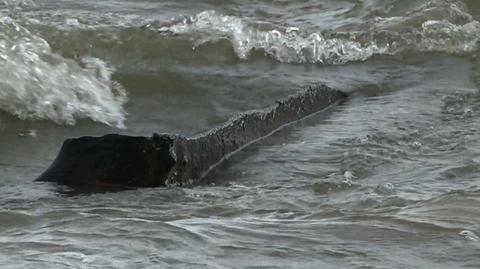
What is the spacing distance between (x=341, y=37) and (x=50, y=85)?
3.18 metres

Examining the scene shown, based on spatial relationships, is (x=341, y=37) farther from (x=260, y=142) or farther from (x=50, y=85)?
(x=260, y=142)

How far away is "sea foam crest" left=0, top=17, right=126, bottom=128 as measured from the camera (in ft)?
23.9

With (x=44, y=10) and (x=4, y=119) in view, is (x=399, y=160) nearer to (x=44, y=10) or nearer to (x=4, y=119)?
(x=4, y=119)

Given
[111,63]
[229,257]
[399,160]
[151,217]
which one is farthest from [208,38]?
[229,257]

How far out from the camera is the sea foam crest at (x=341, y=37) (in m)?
9.30

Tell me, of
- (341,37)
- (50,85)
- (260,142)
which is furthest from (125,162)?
(341,37)

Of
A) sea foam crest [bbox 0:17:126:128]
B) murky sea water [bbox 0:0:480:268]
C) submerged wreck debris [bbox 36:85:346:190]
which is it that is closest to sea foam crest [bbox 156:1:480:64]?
murky sea water [bbox 0:0:480:268]

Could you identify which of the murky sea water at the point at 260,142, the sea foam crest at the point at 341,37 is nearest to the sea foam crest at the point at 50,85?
the murky sea water at the point at 260,142

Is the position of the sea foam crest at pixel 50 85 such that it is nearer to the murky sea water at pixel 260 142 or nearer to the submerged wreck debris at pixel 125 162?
the murky sea water at pixel 260 142

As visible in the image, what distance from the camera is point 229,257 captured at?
4.16 meters

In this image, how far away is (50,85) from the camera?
7574 mm

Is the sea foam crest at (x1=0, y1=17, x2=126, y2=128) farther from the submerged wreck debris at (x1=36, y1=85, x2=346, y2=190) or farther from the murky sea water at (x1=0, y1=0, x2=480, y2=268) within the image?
the submerged wreck debris at (x1=36, y1=85, x2=346, y2=190)

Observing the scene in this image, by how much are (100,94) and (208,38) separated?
69.7 inches

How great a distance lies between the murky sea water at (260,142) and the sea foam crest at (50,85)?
2 cm
